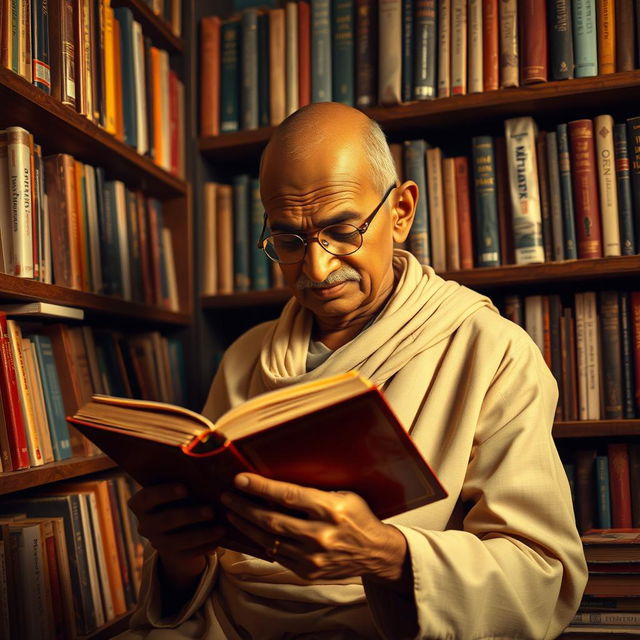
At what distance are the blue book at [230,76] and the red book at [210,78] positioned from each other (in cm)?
1

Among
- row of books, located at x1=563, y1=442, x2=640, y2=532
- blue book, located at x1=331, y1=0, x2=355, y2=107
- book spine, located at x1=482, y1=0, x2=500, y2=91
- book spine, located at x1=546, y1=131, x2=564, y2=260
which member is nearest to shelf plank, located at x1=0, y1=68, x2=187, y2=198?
blue book, located at x1=331, y1=0, x2=355, y2=107

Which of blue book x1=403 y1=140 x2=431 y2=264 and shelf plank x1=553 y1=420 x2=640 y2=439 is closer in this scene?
shelf plank x1=553 y1=420 x2=640 y2=439

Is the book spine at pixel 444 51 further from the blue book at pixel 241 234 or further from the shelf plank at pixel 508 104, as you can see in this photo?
the blue book at pixel 241 234

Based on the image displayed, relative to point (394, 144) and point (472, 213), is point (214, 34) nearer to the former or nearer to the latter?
point (394, 144)

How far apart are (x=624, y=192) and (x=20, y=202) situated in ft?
4.17

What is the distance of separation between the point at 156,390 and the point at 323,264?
781 millimetres

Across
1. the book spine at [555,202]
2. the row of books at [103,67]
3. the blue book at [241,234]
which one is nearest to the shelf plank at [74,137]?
the row of books at [103,67]

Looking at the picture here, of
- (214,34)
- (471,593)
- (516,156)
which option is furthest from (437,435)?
(214,34)

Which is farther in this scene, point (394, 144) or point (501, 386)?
point (394, 144)

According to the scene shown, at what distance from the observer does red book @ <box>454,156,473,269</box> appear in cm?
171

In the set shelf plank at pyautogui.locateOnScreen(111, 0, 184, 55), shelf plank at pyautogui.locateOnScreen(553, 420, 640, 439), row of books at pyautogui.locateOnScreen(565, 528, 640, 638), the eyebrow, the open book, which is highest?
shelf plank at pyautogui.locateOnScreen(111, 0, 184, 55)

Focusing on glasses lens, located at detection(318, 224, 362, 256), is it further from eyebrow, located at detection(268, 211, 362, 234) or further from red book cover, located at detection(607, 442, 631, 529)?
red book cover, located at detection(607, 442, 631, 529)

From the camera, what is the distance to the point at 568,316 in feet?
5.39

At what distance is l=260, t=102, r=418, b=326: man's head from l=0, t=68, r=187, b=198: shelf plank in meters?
0.43
